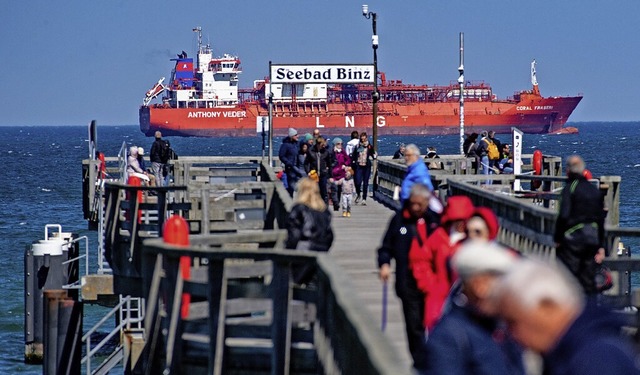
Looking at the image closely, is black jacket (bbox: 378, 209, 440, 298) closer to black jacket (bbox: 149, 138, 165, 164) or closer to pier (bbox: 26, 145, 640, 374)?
pier (bbox: 26, 145, 640, 374)

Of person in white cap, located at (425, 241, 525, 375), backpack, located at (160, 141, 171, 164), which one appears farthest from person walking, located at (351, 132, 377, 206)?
person in white cap, located at (425, 241, 525, 375)

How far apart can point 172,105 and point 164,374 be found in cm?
17268

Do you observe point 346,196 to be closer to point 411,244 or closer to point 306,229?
point 306,229

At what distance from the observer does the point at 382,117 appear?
16575 cm

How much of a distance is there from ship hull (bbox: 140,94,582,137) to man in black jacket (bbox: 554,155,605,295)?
495 ft

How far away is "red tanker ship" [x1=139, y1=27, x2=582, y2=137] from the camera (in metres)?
166

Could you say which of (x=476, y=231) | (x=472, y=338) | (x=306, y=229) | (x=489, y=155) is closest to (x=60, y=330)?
(x=306, y=229)

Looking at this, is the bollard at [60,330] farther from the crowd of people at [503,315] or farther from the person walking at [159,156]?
the person walking at [159,156]

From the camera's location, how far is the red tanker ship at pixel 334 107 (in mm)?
165625

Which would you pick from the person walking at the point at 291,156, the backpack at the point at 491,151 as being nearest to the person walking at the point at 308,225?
the person walking at the point at 291,156

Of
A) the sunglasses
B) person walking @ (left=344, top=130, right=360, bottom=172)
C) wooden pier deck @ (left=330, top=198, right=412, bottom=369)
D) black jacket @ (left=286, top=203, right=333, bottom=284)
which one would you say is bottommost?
wooden pier deck @ (left=330, top=198, right=412, bottom=369)

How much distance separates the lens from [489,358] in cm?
470

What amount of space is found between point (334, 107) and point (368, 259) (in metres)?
153

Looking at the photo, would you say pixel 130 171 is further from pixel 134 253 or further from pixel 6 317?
pixel 134 253
